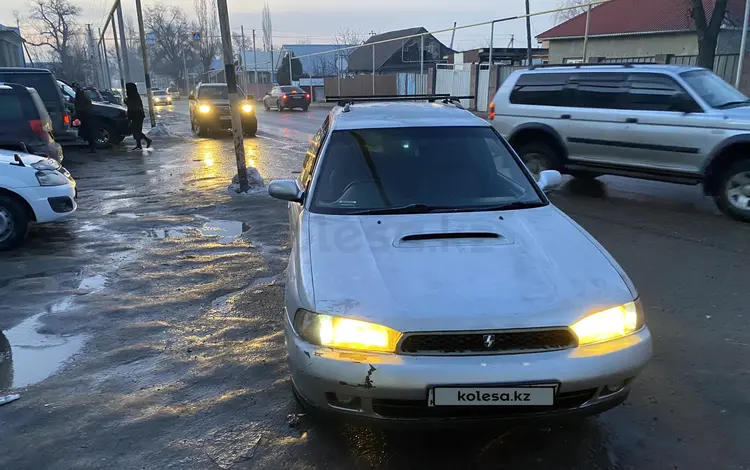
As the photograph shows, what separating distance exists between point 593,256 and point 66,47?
81195mm

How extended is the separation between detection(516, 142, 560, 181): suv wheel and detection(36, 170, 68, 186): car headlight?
6753 mm

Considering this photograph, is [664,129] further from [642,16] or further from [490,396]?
[642,16]

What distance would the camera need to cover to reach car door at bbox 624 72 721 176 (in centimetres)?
760

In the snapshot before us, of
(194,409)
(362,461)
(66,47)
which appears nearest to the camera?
(362,461)

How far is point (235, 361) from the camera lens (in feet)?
12.7

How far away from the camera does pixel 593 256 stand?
2996mm

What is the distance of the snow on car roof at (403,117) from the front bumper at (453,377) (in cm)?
215

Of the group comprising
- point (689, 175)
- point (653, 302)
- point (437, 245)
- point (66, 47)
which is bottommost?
point (653, 302)

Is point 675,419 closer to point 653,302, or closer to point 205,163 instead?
point 653,302

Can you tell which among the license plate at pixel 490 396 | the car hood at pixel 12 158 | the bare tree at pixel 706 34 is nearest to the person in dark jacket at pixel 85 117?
the car hood at pixel 12 158

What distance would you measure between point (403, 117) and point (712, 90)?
18.9ft

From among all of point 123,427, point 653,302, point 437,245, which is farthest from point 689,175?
point 123,427

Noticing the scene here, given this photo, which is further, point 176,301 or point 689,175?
point 689,175

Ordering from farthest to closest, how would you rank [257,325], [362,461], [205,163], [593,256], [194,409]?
[205,163] < [257,325] < [194,409] < [593,256] < [362,461]
